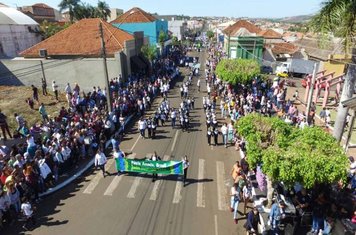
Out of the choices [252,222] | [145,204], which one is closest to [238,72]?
[145,204]

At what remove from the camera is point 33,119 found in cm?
2217

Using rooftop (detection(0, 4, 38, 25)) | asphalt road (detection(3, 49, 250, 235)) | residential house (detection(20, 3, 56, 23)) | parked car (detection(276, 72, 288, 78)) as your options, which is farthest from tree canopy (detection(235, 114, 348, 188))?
residential house (detection(20, 3, 56, 23))

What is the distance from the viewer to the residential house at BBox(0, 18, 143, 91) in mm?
30859

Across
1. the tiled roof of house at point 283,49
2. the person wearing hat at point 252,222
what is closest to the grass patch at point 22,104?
the person wearing hat at point 252,222

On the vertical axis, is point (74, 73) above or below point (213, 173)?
above

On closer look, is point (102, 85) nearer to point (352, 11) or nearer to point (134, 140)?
point (134, 140)

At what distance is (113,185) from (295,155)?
27.8 feet

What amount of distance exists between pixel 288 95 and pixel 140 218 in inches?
1070

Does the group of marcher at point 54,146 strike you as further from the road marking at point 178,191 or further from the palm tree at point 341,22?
the palm tree at point 341,22

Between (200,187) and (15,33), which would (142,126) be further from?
(15,33)

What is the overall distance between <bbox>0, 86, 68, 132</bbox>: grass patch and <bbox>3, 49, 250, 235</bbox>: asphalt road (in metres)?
9.64

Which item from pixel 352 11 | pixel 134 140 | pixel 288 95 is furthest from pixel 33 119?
pixel 288 95

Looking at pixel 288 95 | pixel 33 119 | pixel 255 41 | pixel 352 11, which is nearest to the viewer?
pixel 352 11

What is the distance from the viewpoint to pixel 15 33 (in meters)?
45.8
